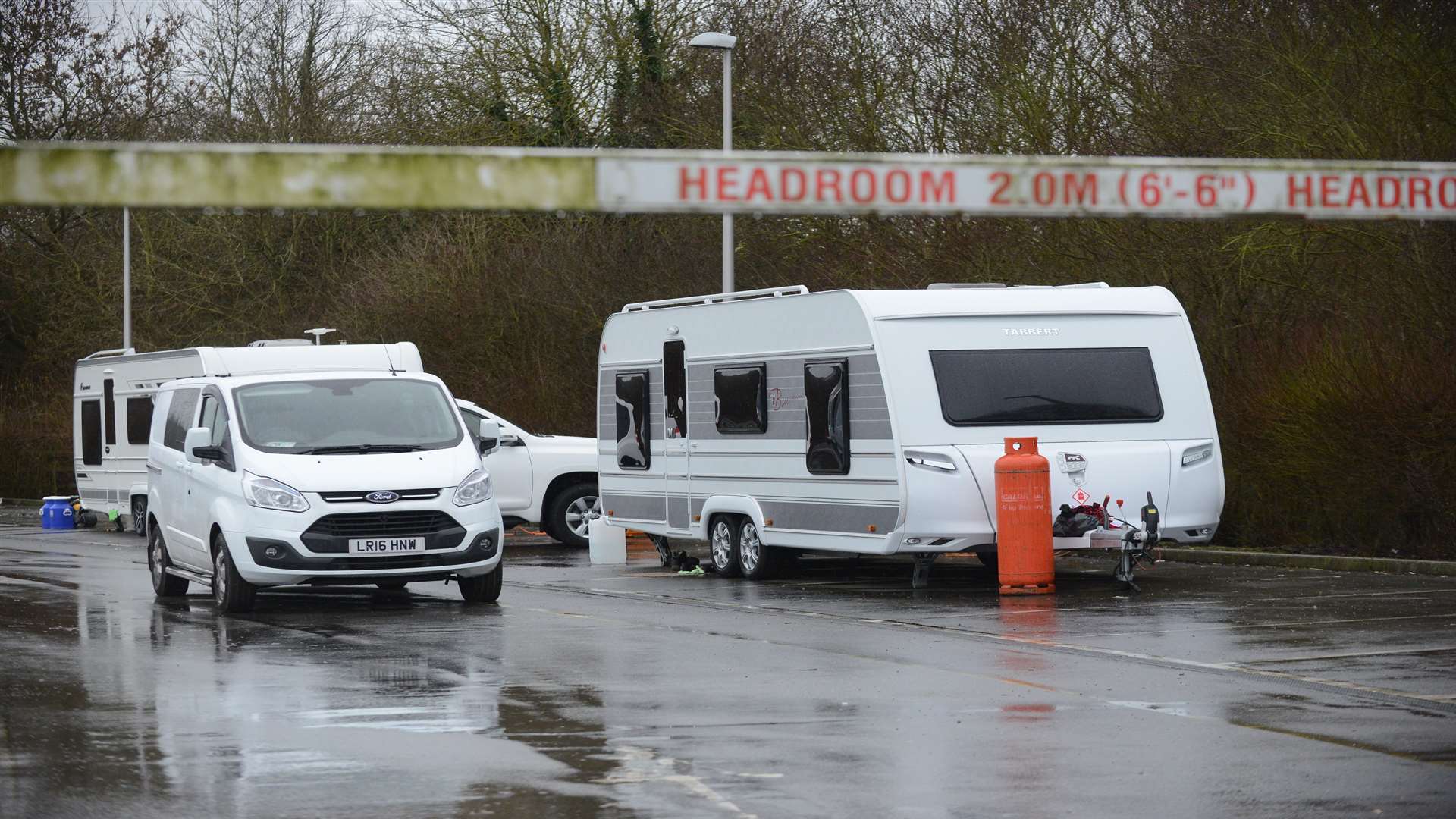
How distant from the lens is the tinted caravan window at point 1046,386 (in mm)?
18297

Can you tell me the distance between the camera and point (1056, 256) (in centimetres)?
2702

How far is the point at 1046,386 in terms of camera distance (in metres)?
18.6

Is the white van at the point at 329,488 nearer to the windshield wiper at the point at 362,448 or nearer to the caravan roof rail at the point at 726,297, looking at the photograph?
the windshield wiper at the point at 362,448

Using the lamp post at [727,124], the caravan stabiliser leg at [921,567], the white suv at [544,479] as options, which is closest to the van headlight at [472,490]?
the caravan stabiliser leg at [921,567]

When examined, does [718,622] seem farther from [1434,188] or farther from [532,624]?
[1434,188]

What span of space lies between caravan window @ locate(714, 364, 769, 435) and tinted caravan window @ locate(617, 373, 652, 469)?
154cm

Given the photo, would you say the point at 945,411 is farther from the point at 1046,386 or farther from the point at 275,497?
the point at 275,497

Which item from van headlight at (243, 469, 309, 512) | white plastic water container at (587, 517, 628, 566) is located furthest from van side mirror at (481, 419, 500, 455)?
white plastic water container at (587, 517, 628, 566)

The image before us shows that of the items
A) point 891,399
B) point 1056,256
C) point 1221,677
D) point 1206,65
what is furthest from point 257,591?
point 1206,65

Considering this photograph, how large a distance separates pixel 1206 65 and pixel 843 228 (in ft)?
22.2

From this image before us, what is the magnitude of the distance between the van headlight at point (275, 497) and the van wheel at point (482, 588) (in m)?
1.57

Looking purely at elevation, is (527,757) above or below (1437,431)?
below

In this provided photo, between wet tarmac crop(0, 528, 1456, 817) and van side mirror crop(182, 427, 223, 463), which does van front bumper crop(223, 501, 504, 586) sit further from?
van side mirror crop(182, 427, 223, 463)

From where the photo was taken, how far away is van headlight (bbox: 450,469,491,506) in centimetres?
1702
